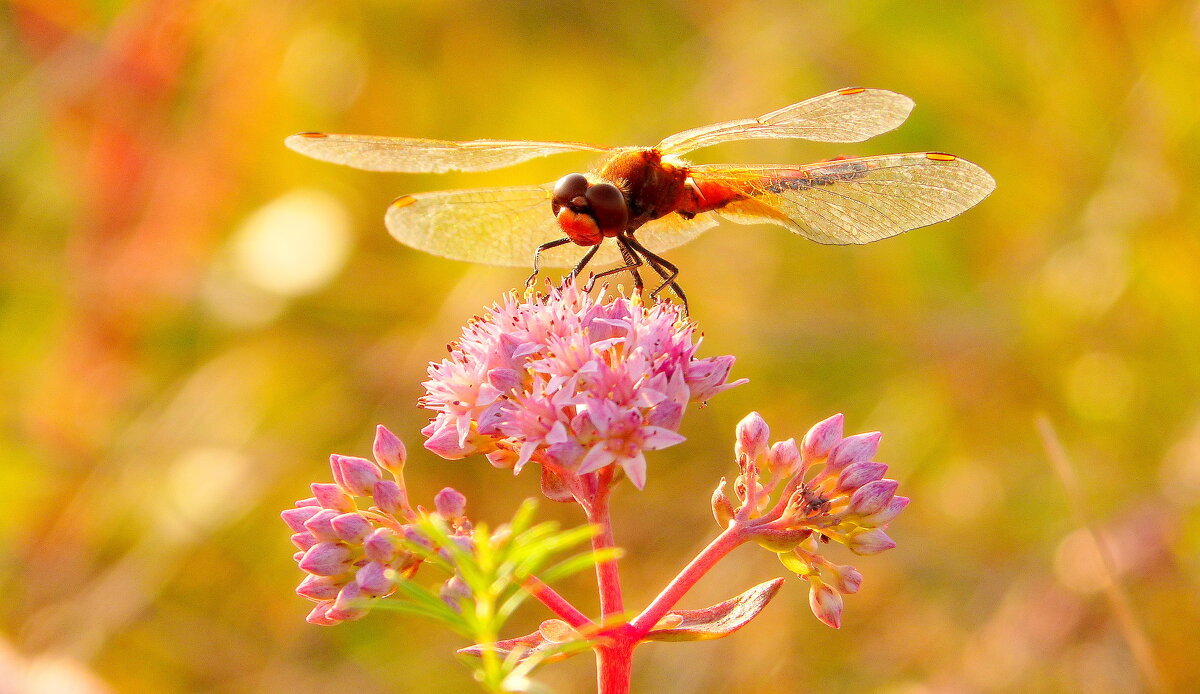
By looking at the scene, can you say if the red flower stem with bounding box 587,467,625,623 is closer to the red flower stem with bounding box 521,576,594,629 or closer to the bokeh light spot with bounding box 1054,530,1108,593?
the red flower stem with bounding box 521,576,594,629

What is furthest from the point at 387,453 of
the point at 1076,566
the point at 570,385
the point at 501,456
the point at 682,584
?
the point at 1076,566

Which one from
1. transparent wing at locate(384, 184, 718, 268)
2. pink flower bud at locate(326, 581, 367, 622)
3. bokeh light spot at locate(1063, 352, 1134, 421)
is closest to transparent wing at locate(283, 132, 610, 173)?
transparent wing at locate(384, 184, 718, 268)

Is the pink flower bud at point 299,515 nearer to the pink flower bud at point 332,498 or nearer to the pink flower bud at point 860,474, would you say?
the pink flower bud at point 332,498

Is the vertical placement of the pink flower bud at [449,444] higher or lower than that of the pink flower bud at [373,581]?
higher

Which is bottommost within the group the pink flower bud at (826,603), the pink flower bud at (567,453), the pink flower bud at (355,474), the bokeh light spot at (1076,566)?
the bokeh light spot at (1076,566)

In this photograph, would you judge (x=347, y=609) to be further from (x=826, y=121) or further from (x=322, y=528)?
(x=826, y=121)

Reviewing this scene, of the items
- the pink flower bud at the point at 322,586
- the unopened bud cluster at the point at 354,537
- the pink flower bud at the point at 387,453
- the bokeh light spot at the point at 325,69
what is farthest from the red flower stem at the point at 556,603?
the bokeh light spot at the point at 325,69

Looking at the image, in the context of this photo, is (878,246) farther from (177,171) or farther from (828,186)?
(177,171)
